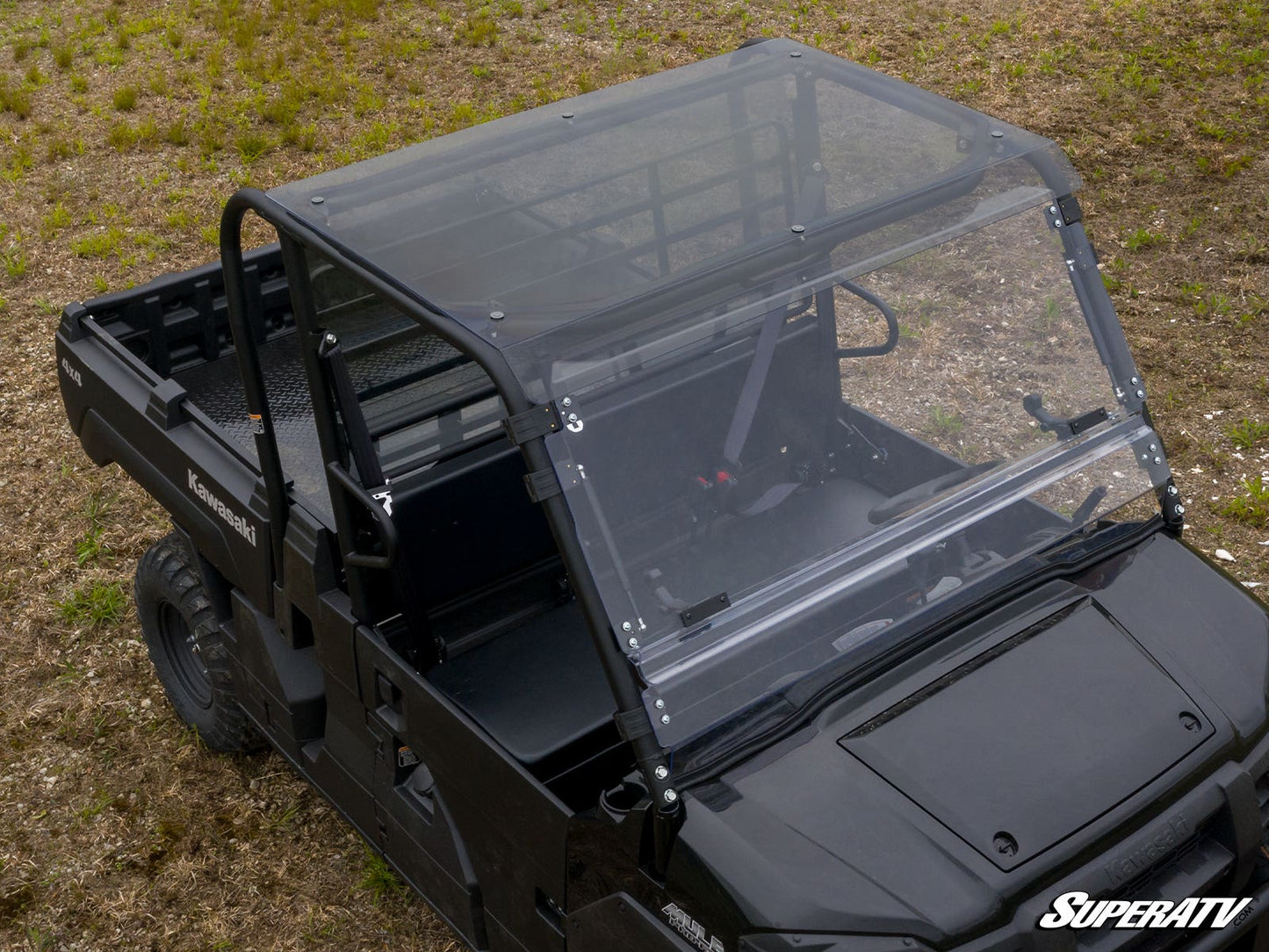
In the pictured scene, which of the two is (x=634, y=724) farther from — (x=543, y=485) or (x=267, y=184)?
(x=267, y=184)

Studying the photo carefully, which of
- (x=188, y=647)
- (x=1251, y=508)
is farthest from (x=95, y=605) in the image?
(x=1251, y=508)

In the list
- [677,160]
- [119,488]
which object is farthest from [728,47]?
[677,160]

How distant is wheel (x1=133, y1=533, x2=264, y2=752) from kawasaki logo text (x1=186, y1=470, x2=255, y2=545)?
340mm

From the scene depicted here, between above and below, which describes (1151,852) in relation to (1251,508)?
above

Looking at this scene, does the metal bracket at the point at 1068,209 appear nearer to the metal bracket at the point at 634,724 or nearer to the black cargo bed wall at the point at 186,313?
the metal bracket at the point at 634,724

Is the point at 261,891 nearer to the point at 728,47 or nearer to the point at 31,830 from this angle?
the point at 31,830

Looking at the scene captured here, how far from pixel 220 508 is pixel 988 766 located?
1.98 m

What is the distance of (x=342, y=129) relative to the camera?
25.4ft

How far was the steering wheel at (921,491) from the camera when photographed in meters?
2.67

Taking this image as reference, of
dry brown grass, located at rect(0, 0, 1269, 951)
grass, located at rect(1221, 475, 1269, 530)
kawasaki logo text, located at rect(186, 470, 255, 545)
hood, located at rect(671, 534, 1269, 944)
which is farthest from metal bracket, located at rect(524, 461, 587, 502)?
grass, located at rect(1221, 475, 1269, 530)

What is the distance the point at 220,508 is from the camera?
11.0 feet

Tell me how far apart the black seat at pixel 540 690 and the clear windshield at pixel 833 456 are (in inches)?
20.1

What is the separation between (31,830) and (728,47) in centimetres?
637

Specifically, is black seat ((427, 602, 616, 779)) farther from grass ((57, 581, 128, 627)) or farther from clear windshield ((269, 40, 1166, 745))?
grass ((57, 581, 128, 627))
